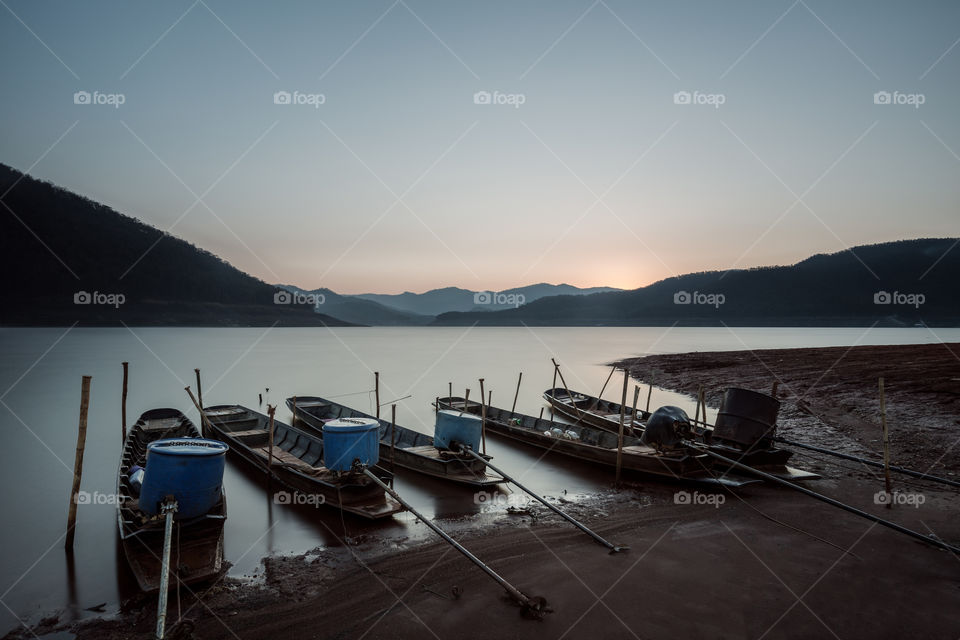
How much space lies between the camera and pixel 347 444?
35.1ft

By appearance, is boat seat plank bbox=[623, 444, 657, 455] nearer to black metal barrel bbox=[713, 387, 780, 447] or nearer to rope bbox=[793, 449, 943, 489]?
black metal barrel bbox=[713, 387, 780, 447]

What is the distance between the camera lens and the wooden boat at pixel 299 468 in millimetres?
10891

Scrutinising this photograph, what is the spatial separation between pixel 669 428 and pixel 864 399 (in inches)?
605

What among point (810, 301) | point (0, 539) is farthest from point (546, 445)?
point (810, 301)

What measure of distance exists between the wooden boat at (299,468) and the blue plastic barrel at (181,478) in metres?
3.12

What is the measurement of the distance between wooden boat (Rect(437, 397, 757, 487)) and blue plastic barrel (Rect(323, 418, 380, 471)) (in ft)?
20.7

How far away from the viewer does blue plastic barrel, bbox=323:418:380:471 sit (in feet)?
35.1

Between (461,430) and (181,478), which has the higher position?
(181,478)

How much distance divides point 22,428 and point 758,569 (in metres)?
30.7

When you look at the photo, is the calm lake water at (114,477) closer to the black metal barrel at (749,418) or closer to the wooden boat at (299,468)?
the wooden boat at (299,468)

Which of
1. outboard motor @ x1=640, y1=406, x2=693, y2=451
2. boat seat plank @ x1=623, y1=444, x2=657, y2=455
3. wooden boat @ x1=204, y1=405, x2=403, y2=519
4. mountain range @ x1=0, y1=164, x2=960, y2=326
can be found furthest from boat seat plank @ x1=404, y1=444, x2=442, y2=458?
mountain range @ x1=0, y1=164, x2=960, y2=326

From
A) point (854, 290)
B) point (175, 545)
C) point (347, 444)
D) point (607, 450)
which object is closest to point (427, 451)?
point (347, 444)

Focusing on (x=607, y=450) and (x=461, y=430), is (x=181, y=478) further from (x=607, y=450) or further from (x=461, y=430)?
(x=607, y=450)

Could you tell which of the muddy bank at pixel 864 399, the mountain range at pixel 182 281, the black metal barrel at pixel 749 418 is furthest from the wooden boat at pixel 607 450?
the mountain range at pixel 182 281
